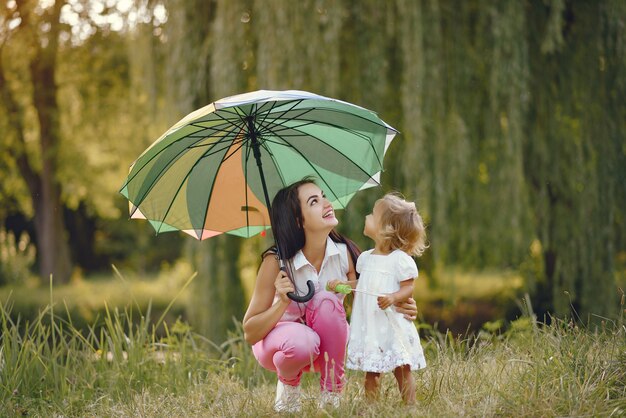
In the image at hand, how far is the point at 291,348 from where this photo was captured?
3113 millimetres

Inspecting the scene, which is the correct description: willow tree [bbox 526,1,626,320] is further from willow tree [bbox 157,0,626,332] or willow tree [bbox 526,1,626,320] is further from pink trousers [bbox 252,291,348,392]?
pink trousers [bbox 252,291,348,392]

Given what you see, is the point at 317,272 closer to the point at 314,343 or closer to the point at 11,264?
the point at 314,343

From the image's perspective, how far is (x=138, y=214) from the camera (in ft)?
11.4

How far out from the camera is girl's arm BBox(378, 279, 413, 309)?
9.71 feet

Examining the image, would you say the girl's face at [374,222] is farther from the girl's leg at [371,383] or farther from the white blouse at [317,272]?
the girl's leg at [371,383]

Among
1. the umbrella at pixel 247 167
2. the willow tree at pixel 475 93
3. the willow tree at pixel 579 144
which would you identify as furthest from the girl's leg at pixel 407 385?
the willow tree at pixel 579 144

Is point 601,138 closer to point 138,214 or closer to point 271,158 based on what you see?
point 271,158

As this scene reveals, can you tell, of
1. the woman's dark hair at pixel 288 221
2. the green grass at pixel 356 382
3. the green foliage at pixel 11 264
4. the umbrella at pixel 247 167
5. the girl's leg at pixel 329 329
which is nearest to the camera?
the green grass at pixel 356 382

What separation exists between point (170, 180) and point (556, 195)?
176 inches

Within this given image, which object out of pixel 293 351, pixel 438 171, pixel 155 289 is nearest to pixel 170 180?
pixel 293 351

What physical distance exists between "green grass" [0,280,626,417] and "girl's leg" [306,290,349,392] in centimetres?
9

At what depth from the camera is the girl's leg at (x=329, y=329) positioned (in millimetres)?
3158

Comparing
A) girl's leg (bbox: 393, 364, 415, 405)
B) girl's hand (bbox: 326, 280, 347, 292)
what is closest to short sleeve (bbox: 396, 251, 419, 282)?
girl's hand (bbox: 326, 280, 347, 292)

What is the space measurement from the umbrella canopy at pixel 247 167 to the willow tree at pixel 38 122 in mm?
9234
